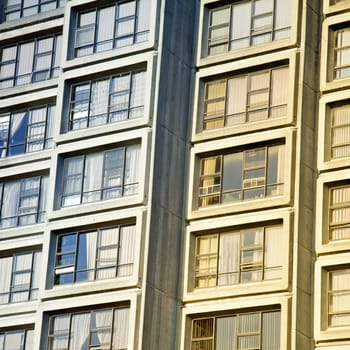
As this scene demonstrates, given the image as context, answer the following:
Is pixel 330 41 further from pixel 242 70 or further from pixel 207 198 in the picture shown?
pixel 207 198

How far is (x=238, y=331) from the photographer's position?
1734 inches

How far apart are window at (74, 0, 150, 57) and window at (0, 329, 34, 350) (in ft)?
37.8

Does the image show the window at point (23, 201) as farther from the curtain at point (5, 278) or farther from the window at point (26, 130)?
the curtain at point (5, 278)

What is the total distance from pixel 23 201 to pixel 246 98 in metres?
10.8

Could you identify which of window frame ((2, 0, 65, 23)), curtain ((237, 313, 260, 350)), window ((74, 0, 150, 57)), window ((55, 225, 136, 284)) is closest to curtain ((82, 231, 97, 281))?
window ((55, 225, 136, 284))

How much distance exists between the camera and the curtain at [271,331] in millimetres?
43125

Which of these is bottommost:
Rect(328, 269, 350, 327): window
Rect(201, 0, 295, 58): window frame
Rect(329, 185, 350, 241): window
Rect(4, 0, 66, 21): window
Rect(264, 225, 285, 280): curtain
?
Rect(328, 269, 350, 327): window

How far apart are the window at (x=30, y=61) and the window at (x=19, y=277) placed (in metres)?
7.91

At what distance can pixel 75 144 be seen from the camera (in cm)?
4850

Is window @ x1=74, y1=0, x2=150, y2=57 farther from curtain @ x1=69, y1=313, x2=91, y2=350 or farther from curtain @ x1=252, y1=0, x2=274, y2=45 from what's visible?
curtain @ x1=69, y1=313, x2=91, y2=350

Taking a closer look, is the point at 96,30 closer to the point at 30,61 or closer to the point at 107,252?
the point at 30,61

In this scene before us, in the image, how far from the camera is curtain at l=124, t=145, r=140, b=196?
46.8m

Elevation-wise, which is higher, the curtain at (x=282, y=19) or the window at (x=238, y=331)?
the curtain at (x=282, y=19)

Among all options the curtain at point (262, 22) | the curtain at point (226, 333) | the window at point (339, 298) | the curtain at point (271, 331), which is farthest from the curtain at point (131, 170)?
the window at point (339, 298)
